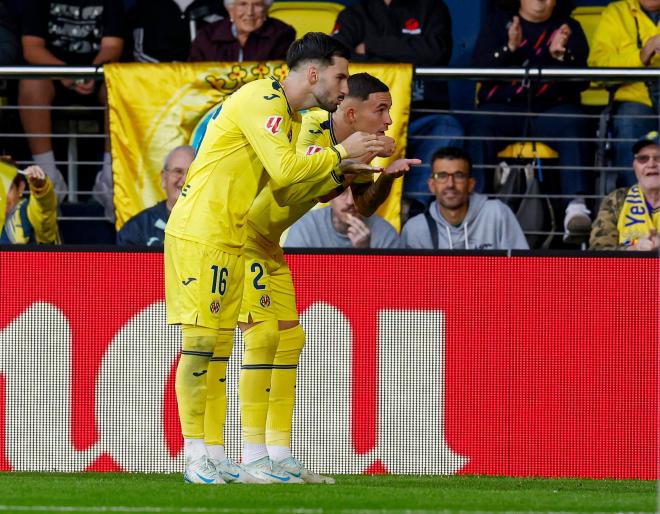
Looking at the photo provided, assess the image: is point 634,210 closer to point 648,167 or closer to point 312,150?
point 648,167

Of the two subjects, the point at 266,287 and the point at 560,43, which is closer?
the point at 266,287

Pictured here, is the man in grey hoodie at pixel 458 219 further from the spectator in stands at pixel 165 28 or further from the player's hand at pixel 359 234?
the spectator in stands at pixel 165 28

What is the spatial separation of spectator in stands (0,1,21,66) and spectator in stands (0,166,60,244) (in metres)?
1.59

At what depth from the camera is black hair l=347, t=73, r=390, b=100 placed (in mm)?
8039

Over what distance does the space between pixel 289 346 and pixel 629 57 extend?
4.72 metres

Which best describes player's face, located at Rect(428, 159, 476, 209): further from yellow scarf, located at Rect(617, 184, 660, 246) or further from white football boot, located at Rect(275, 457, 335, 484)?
white football boot, located at Rect(275, 457, 335, 484)

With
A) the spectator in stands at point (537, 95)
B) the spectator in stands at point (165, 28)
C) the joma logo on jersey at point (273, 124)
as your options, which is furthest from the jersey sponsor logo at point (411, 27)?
the joma logo on jersey at point (273, 124)

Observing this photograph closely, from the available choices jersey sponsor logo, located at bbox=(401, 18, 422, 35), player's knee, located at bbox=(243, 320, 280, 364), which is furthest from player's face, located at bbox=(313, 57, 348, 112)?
jersey sponsor logo, located at bbox=(401, 18, 422, 35)

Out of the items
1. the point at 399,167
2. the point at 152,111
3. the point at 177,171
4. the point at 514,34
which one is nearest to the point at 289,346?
the point at 399,167

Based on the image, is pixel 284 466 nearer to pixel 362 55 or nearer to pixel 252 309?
pixel 252 309

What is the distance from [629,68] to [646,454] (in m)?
2.75

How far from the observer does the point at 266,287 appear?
25.7 feet

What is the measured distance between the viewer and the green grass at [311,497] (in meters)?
6.21

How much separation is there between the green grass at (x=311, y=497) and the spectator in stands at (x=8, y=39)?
14.5 ft
